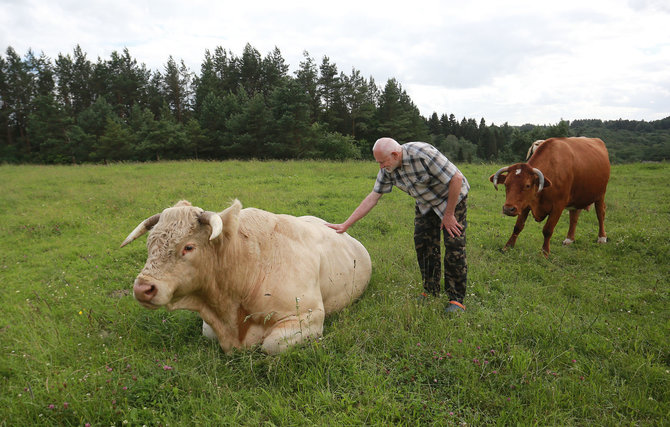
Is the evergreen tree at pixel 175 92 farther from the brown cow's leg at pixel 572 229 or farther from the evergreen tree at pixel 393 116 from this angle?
the brown cow's leg at pixel 572 229

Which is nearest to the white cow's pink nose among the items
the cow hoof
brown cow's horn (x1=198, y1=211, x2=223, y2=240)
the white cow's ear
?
brown cow's horn (x1=198, y1=211, x2=223, y2=240)

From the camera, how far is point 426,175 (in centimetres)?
433

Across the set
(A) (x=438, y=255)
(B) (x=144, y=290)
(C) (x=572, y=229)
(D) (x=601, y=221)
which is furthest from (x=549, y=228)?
(B) (x=144, y=290)

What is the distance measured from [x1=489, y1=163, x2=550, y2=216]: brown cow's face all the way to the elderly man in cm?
257

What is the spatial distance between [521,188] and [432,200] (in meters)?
3.17

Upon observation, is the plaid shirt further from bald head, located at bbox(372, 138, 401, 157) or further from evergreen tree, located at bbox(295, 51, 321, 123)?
evergreen tree, located at bbox(295, 51, 321, 123)

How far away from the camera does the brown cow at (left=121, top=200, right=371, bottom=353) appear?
3.13m

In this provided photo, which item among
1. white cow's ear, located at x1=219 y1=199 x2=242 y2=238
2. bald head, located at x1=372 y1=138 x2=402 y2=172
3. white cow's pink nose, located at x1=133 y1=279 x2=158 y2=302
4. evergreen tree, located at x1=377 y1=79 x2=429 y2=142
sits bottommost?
white cow's pink nose, located at x1=133 y1=279 x2=158 y2=302

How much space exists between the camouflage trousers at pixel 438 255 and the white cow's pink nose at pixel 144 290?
10.9 ft

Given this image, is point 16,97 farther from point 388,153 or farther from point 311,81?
point 388,153

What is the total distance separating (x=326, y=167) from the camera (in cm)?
1848

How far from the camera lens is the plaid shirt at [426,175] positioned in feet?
14.0

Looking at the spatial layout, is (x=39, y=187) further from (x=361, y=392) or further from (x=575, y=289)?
(x=575, y=289)

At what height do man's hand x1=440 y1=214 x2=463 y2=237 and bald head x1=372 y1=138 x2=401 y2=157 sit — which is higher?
bald head x1=372 y1=138 x2=401 y2=157
